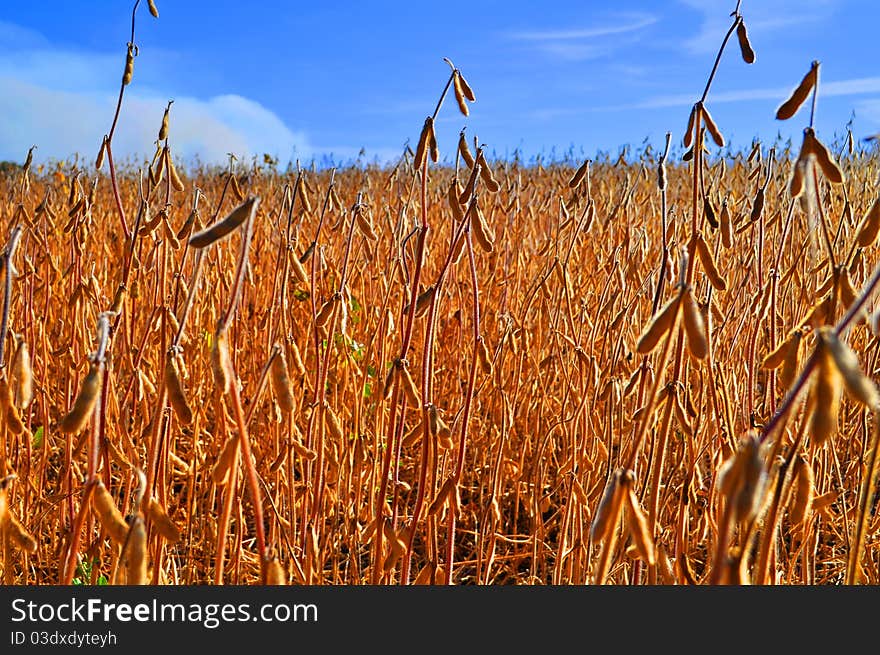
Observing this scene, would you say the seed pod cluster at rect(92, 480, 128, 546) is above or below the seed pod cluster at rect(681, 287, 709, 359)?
below

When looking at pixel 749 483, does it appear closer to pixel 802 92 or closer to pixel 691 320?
pixel 691 320

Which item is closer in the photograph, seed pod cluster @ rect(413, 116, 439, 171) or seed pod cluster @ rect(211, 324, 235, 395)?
seed pod cluster @ rect(211, 324, 235, 395)

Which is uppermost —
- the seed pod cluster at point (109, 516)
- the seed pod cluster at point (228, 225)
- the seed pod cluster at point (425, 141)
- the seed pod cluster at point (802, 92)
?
the seed pod cluster at point (425, 141)

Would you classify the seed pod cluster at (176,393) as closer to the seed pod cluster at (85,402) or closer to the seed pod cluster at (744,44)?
the seed pod cluster at (85,402)

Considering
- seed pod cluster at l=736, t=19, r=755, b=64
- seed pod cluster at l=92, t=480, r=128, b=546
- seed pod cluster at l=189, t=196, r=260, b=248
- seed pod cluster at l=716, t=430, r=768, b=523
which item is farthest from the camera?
seed pod cluster at l=736, t=19, r=755, b=64

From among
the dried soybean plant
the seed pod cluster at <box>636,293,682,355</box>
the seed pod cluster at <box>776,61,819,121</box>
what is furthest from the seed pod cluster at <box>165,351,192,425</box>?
the seed pod cluster at <box>776,61,819,121</box>

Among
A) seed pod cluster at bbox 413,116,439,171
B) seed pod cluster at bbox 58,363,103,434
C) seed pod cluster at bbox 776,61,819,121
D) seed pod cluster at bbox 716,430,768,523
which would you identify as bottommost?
seed pod cluster at bbox 716,430,768,523

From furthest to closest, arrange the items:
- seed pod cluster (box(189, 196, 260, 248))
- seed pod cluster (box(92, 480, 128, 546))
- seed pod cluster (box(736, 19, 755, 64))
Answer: seed pod cluster (box(736, 19, 755, 64))
seed pod cluster (box(92, 480, 128, 546))
seed pod cluster (box(189, 196, 260, 248))

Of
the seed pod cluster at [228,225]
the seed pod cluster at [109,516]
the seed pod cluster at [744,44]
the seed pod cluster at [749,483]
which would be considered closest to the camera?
the seed pod cluster at [749,483]

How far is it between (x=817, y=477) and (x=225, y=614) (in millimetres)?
1070

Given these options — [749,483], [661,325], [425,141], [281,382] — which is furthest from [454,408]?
[749,483]

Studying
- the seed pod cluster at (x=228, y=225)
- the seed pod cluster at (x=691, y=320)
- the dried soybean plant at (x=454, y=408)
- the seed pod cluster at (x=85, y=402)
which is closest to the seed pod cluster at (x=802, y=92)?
the dried soybean plant at (x=454, y=408)

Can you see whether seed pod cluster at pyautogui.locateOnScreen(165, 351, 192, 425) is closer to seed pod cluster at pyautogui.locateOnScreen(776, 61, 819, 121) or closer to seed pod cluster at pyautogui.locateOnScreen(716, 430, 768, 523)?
seed pod cluster at pyautogui.locateOnScreen(716, 430, 768, 523)

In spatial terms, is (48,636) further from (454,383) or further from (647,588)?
(454,383)
